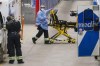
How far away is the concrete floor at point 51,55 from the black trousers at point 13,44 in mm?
431

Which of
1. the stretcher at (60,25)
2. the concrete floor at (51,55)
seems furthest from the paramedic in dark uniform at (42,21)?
the concrete floor at (51,55)

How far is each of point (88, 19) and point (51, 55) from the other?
9.54ft

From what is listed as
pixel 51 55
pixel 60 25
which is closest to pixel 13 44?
pixel 51 55

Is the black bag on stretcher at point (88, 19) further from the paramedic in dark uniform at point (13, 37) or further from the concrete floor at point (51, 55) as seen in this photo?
the paramedic in dark uniform at point (13, 37)

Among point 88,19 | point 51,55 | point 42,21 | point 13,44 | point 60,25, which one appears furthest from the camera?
point 60,25

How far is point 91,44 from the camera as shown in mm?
14391

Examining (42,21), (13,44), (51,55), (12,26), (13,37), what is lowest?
(51,55)

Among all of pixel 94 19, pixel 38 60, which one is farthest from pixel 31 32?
pixel 94 19

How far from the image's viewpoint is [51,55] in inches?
651

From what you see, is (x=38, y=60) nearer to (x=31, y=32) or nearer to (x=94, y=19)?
(x=94, y=19)

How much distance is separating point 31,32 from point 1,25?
8292 mm

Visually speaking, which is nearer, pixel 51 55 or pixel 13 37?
pixel 13 37

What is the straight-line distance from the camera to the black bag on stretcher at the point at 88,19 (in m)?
14.3

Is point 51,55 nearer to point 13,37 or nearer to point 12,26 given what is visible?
point 13,37
